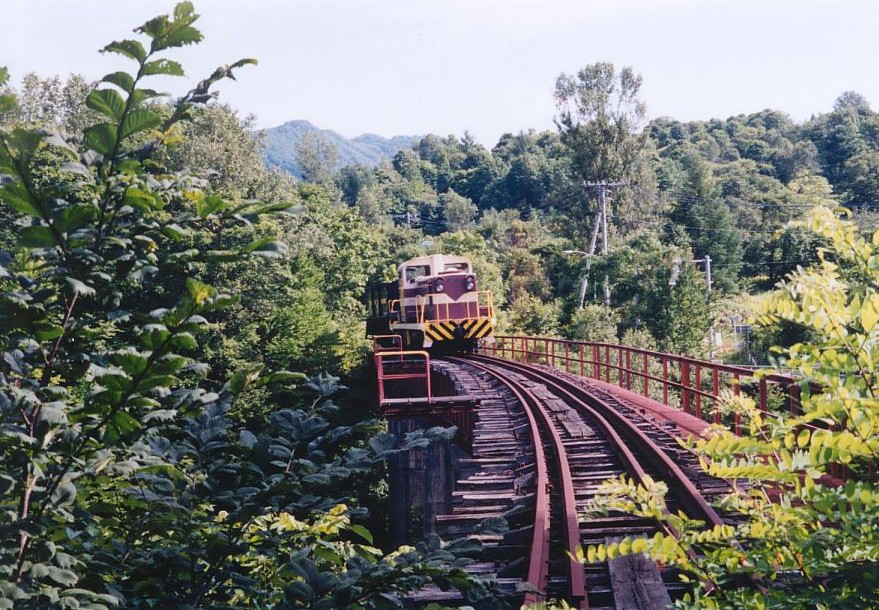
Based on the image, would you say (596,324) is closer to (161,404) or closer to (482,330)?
(482,330)

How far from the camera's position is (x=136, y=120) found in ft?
6.23

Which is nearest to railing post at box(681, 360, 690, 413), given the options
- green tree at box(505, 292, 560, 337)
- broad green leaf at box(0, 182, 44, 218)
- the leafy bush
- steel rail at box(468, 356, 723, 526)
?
steel rail at box(468, 356, 723, 526)

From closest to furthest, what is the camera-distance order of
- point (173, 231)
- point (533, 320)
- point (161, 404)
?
1. point (173, 231)
2. point (161, 404)
3. point (533, 320)

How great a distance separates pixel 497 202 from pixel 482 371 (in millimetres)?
118039

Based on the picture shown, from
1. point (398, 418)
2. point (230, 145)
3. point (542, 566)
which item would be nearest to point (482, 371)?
point (398, 418)

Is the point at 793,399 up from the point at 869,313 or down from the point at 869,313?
down

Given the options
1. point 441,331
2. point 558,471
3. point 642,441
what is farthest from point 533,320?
point 558,471

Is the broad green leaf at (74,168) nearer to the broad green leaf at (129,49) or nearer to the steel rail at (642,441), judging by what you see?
the broad green leaf at (129,49)

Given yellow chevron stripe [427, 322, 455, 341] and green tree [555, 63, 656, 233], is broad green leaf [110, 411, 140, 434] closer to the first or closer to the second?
yellow chevron stripe [427, 322, 455, 341]

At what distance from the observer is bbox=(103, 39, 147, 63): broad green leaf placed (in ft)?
5.86

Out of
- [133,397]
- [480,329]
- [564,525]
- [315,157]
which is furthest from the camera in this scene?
[315,157]

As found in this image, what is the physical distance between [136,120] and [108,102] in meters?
0.08

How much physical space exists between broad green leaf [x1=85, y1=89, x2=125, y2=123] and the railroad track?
1.49 metres

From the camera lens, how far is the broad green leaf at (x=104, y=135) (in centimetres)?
190
